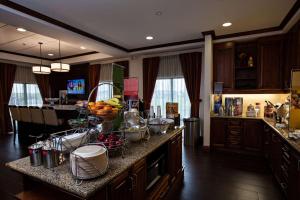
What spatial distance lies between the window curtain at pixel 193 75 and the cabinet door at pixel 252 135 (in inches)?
53.7

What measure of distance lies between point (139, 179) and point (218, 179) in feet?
6.11

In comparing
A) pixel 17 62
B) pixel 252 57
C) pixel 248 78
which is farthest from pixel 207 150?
pixel 17 62

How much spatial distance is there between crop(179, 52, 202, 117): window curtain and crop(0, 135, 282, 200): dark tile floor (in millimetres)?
1522

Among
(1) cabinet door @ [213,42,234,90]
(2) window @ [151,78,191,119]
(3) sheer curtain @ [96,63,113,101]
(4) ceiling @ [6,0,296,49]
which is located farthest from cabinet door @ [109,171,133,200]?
(3) sheer curtain @ [96,63,113,101]

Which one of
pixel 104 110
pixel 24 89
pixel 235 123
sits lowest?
pixel 235 123

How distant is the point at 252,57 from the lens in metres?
4.12

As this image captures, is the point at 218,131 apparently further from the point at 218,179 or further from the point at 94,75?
the point at 94,75

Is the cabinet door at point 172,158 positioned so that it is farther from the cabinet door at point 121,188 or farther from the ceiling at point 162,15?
the ceiling at point 162,15

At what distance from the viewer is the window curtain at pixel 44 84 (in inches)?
285

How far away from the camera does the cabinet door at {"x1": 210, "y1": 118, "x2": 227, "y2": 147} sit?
402 cm

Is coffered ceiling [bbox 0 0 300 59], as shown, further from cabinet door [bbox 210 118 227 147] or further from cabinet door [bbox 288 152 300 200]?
cabinet door [bbox 288 152 300 200]

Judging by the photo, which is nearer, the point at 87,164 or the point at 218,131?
the point at 87,164

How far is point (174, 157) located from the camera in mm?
2402

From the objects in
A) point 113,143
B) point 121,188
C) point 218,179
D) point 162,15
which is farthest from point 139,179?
point 162,15
